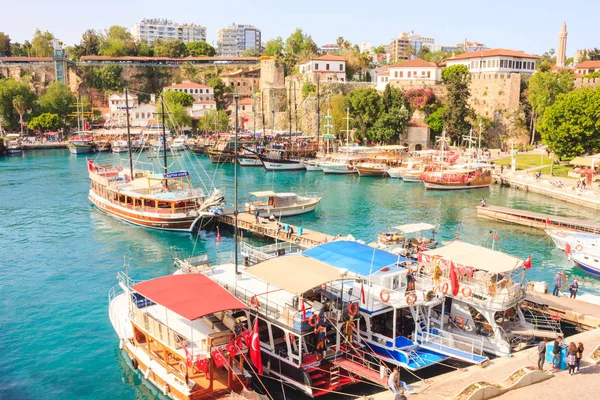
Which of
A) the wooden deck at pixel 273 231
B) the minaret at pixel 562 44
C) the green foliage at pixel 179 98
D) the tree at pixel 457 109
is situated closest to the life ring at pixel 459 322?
the wooden deck at pixel 273 231

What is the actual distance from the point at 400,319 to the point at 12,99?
3939 inches

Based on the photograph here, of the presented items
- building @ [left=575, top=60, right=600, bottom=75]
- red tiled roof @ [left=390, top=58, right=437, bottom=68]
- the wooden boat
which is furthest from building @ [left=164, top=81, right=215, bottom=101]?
building @ [left=575, top=60, right=600, bottom=75]

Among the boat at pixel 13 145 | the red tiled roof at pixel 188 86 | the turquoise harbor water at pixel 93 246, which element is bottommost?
the turquoise harbor water at pixel 93 246

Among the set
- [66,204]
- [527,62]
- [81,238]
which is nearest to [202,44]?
[527,62]

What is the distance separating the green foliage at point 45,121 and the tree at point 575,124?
8377cm

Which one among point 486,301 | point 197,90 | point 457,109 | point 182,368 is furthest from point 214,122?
point 182,368

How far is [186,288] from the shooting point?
18.3 metres

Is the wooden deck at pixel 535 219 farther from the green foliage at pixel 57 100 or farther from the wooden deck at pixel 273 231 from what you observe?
the green foliage at pixel 57 100

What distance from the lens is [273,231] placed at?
1399 inches

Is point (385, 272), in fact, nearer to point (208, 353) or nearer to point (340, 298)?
point (340, 298)

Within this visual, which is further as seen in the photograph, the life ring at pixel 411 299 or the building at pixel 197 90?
the building at pixel 197 90

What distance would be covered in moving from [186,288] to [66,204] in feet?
113

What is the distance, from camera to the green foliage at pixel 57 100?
103688 millimetres

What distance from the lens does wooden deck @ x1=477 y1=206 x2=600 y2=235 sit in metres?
36.7
